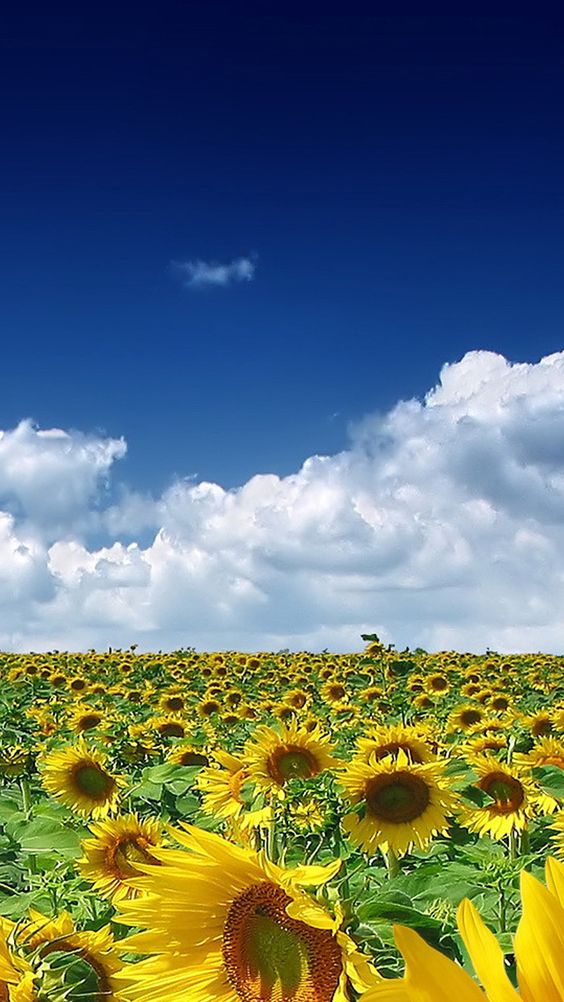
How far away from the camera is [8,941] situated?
1.97m

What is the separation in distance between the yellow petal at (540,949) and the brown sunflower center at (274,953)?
109 cm

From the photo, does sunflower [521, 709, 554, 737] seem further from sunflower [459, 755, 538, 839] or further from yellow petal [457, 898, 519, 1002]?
yellow petal [457, 898, 519, 1002]

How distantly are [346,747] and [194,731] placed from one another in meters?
2.22

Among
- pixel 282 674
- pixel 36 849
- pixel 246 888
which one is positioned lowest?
pixel 36 849

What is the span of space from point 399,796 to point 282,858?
103 inches

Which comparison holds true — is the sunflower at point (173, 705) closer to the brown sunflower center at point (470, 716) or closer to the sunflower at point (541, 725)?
the brown sunflower center at point (470, 716)

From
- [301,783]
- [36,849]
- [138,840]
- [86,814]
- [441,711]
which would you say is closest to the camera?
[138,840]

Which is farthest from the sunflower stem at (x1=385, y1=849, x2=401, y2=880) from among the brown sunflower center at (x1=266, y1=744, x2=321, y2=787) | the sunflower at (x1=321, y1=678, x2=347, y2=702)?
the sunflower at (x1=321, y1=678, x2=347, y2=702)

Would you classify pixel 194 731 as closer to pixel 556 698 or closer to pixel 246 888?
pixel 556 698

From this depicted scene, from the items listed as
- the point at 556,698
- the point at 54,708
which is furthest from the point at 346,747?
the point at 556,698

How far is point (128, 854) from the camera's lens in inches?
157

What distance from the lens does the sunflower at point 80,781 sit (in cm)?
616

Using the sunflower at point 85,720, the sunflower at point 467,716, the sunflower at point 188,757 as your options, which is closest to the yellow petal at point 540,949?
the sunflower at point 188,757

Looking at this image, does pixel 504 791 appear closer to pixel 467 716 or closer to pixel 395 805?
pixel 395 805
